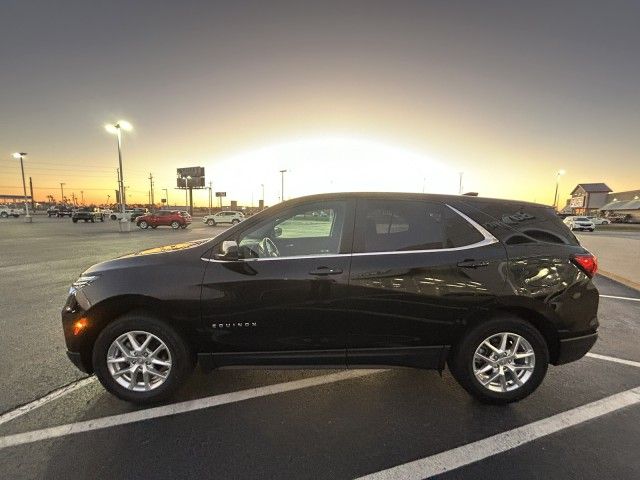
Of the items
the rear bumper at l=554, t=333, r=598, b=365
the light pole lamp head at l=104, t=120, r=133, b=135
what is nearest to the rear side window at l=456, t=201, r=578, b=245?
the rear bumper at l=554, t=333, r=598, b=365

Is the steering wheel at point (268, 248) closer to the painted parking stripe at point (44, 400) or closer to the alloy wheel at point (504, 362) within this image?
the alloy wheel at point (504, 362)

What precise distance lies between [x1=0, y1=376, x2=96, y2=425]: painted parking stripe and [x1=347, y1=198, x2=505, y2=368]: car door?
103 inches

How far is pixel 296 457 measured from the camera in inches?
95.5

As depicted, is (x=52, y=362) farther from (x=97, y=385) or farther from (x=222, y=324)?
(x=222, y=324)

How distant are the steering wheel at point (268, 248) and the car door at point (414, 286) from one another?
0.74m

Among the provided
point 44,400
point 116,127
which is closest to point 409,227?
point 44,400

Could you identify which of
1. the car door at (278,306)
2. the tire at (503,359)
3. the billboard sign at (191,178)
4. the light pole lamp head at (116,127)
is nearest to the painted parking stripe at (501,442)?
the tire at (503,359)

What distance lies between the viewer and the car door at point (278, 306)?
9.44 feet

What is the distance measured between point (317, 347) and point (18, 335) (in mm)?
4224

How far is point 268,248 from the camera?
3.23 m

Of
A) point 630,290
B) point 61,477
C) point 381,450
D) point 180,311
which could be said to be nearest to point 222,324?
point 180,311

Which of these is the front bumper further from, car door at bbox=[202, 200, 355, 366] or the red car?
the red car

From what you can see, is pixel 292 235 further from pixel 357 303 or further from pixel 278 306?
pixel 357 303

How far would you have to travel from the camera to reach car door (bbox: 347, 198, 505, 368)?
2.90 meters
